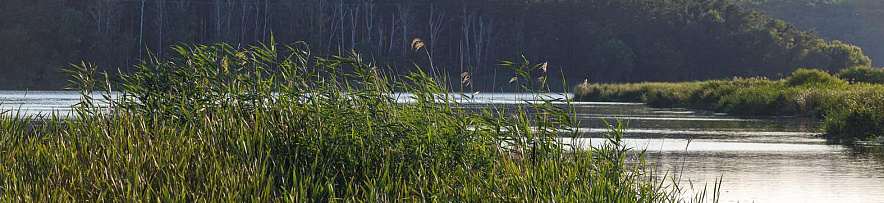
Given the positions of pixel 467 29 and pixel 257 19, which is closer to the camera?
pixel 257 19

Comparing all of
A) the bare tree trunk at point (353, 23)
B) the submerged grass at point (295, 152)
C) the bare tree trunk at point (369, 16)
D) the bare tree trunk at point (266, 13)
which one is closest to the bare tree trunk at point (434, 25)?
the bare tree trunk at point (369, 16)

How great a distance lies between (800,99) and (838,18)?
15348 cm

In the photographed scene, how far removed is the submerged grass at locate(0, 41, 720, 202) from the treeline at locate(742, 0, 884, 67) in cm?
17487

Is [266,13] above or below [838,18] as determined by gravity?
below

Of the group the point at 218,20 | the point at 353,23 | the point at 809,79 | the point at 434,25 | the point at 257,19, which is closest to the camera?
the point at 809,79

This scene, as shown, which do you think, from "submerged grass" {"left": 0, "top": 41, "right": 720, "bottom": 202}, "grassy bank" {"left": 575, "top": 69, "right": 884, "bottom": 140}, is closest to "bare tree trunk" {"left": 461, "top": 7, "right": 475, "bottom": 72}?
"grassy bank" {"left": 575, "top": 69, "right": 884, "bottom": 140}

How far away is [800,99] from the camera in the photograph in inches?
1597

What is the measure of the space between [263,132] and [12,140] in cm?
248

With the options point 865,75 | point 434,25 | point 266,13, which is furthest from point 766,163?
point 434,25

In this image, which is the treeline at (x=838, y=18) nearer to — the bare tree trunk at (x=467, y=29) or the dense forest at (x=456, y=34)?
the dense forest at (x=456, y=34)

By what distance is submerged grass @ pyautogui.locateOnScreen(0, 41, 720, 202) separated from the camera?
8922 millimetres

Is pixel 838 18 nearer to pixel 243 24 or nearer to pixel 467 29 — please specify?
pixel 467 29

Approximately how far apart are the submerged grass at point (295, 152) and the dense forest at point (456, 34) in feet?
302

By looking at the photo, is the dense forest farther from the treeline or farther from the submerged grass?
the submerged grass
